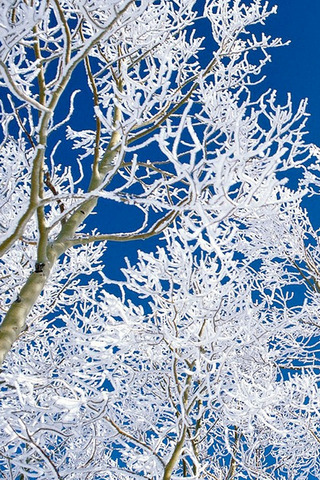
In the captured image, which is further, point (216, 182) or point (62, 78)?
point (62, 78)

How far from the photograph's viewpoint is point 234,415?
9.02ft

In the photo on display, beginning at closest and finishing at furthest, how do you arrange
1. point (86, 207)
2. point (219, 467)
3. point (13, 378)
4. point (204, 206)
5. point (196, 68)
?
point (204, 206) < point (13, 378) < point (86, 207) < point (196, 68) < point (219, 467)

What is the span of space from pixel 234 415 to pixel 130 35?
3205 millimetres

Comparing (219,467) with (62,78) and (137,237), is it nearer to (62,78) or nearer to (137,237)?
(137,237)

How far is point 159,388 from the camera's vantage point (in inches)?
144

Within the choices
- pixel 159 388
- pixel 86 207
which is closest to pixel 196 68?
pixel 86 207

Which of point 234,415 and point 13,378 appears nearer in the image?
point 13,378

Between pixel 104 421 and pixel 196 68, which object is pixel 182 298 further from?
pixel 196 68

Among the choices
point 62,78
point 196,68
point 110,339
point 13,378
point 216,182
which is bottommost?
point 13,378

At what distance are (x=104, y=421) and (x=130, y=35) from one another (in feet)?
10.4

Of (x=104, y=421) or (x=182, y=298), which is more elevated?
(x=182, y=298)

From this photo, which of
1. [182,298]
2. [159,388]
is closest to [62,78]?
[182,298]

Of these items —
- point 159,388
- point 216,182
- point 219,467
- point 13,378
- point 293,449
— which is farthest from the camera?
point 219,467

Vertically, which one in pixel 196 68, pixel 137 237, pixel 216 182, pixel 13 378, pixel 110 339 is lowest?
pixel 13 378
